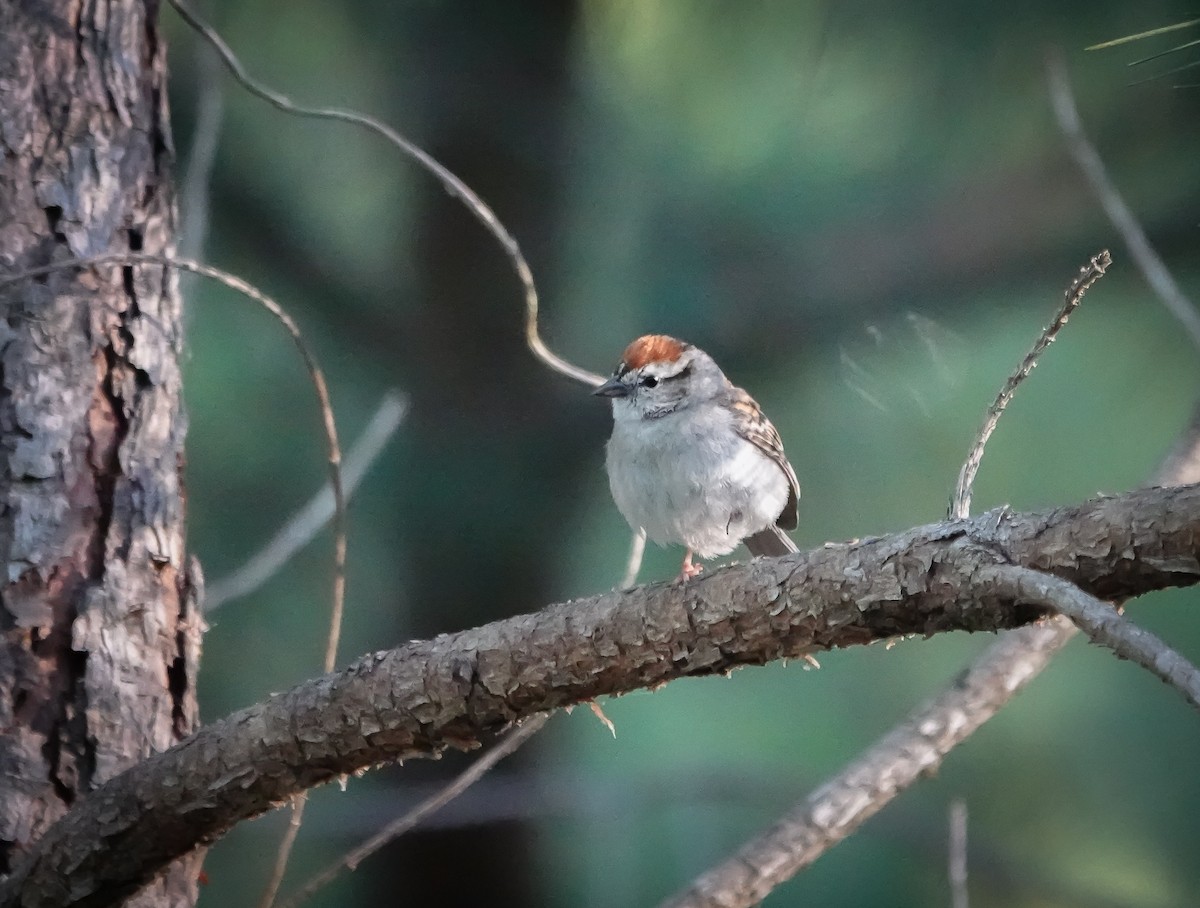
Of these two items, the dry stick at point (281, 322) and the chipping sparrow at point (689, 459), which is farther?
the chipping sparrow at point (689, 459)

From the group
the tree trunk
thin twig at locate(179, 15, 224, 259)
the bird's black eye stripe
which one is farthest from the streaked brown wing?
thin twig at locate(179, 15, 224, 259)

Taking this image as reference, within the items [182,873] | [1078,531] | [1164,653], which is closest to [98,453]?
[182,873]

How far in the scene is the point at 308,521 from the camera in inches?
108

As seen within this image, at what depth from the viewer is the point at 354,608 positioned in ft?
10.4

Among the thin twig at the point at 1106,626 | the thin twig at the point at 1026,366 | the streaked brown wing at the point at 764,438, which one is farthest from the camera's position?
the streaked brown wing at the point at 764,438

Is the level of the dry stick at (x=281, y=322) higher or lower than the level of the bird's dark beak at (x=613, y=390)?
lower

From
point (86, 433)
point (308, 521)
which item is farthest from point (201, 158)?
point (86, 433)

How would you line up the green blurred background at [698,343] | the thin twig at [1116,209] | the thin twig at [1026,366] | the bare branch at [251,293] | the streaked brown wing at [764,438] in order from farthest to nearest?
the green blurred background at [698,343], the streaked brown wing at [764,438], the thin twig at [1116,209], the bare branch at [251,293], the thin twig at [1026,366]

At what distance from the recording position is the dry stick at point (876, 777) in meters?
1.68

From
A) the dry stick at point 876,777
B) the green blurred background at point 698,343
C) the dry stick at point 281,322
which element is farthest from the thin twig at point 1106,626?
the green blurred background at point 698,343

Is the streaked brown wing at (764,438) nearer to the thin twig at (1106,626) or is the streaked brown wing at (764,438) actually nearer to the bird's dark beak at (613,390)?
the bird's dark beak at (613,390)

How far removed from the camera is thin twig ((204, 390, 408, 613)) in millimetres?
2393

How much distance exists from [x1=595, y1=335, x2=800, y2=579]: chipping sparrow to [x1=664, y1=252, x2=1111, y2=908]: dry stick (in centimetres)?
39

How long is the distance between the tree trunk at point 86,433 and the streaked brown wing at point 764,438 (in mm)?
917
